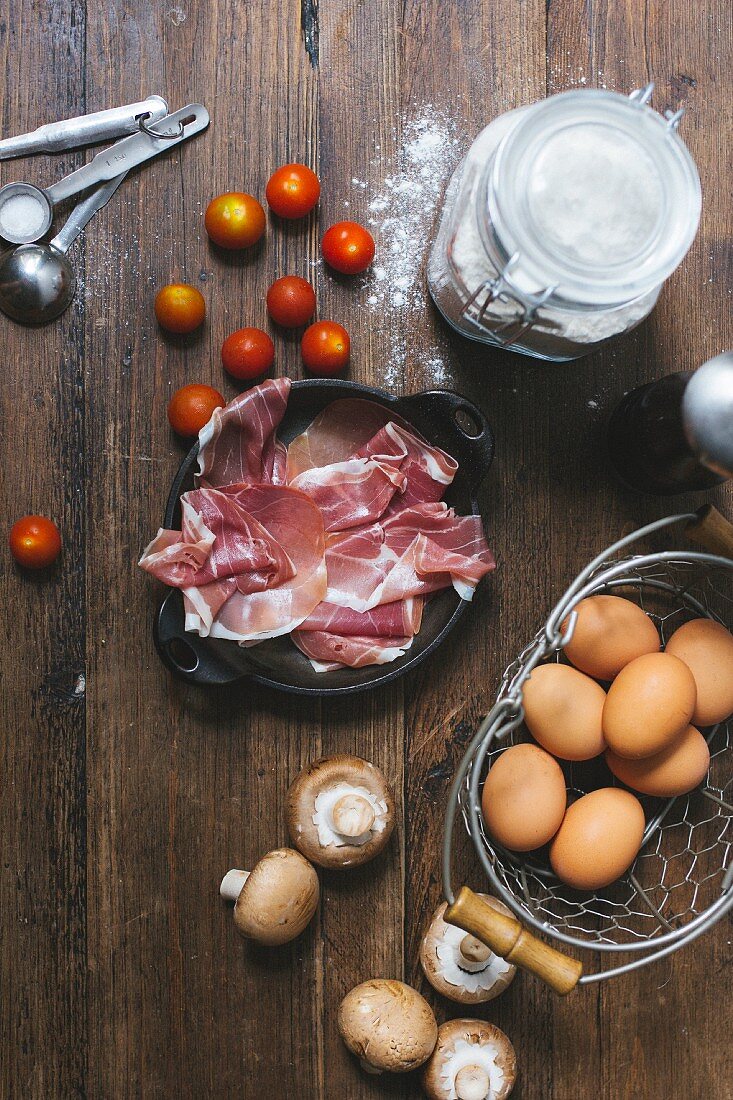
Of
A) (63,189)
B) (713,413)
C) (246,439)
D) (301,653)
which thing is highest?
(63,189)

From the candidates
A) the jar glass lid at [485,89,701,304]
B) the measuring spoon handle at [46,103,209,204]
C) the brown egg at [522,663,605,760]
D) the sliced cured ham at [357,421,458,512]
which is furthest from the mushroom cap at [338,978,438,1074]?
the measuring spoon handle at [46,103,209,204]

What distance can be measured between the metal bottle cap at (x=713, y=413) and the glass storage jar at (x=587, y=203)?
103 millimetres

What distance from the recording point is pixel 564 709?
89 centimetres

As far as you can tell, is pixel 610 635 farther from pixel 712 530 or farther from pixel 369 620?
pixel 369 620

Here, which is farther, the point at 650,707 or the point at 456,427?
the point at 456,427

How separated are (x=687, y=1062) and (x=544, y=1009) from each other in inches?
7.8

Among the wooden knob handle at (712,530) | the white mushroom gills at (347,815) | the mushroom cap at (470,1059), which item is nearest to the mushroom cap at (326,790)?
Answer: the white mushroom gills at (347,815)

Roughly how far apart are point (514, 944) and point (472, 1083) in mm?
269

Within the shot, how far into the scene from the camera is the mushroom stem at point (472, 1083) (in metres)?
0.91

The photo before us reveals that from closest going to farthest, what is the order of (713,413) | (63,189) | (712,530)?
1. (713,413)
2. (712,530)
3. (63,189)

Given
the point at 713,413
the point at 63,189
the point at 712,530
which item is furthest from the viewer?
the point at 63,189

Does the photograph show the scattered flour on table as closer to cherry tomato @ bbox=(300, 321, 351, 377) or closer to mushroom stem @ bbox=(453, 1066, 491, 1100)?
cherry tomato @ bbox=(300, 321, 351, 377)

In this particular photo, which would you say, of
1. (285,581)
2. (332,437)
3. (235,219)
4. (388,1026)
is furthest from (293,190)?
(388,1026)

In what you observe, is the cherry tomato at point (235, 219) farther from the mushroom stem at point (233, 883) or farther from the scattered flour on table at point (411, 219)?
the mushroom stem at point (233, 883)
